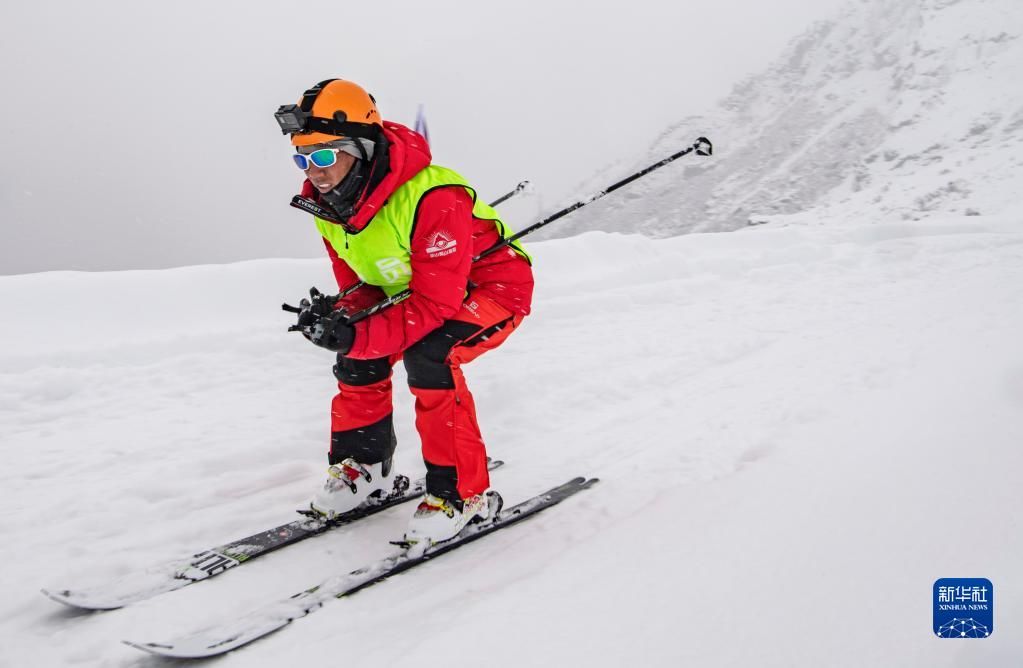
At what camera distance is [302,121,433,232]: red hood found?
2.67m

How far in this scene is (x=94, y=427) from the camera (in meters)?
4.20

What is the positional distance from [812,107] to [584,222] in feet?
70.3

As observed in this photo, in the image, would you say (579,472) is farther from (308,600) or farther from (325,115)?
(325,115)

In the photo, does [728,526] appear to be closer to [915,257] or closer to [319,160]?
[319,160]

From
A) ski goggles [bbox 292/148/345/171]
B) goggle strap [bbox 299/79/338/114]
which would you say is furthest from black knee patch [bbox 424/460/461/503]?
goggle strap [bbox 299/79/338/114]

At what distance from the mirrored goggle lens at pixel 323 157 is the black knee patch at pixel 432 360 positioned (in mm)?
875

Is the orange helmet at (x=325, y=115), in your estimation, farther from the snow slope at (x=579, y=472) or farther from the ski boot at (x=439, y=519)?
the snow slope at (x=579, y=472)

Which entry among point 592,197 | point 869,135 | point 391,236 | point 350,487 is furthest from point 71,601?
point 869,135

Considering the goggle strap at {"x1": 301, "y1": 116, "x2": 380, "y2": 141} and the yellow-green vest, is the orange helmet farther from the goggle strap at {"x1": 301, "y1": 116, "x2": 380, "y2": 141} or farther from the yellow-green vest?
the yellow-green vest

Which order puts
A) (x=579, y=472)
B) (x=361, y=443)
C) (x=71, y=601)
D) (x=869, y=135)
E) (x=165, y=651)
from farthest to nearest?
(x=869, y=135)
(x=579, y=472)
(x=361, y=443)
(x=71, y=601)
(x=165, y=651)

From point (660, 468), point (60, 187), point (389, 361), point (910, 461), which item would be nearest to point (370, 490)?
point (389, 361)

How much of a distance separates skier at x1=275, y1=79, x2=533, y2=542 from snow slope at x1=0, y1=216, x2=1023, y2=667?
0.32 metres

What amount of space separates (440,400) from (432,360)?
0.64 feet

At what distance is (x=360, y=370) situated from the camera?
3.20 m
